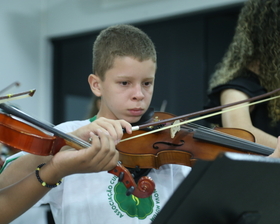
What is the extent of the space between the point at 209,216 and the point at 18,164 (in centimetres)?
60

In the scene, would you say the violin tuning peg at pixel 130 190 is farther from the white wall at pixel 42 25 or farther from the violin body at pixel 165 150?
the white wall at pixel 42 25

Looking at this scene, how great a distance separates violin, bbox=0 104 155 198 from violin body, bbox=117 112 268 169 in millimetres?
188

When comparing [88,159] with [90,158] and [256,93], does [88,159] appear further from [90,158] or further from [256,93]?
[256,93]

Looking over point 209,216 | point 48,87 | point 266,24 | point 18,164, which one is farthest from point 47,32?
point 209,216

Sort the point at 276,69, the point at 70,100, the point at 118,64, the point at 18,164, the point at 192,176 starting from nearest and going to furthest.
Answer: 1. the point at 192,176
2. the point at 18,164
3. the point at 118,64
4. the point at 276,69
5. the point at 70,100

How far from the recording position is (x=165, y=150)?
1.17 meters

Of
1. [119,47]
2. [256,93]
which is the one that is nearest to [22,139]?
[119,47]

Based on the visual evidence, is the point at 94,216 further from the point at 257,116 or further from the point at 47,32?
the point at 47,32

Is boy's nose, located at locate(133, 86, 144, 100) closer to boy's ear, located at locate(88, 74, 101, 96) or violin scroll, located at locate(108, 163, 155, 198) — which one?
boy's ear, located at locate(88, 74, 101, 96)

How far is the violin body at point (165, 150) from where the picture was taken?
3.80 feet

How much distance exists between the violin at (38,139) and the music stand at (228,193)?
0.18 meters

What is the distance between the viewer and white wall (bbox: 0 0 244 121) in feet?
12.8

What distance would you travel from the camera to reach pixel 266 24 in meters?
1.65

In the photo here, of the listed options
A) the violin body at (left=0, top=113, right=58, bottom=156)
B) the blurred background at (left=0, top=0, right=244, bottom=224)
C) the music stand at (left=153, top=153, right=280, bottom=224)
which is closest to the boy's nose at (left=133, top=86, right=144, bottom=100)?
the violin body at (left=0, top=113, right=58, bottom=156)
